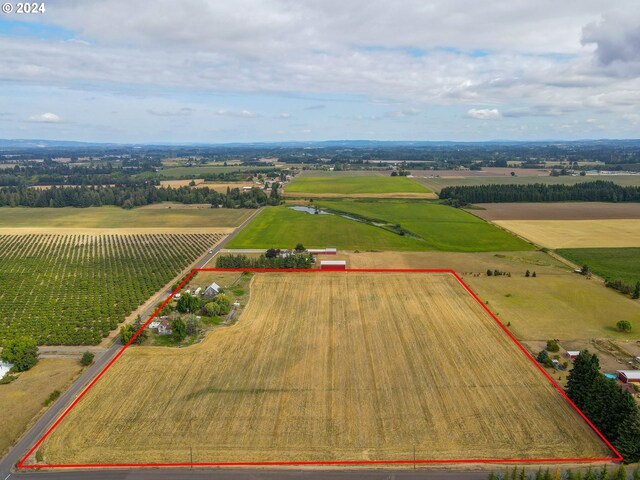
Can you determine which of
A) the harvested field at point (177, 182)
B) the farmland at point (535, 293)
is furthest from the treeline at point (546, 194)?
the harvested field at point (177, 182)

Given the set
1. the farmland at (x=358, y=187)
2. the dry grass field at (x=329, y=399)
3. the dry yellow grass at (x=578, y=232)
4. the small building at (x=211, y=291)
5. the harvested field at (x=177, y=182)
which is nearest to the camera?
the dry grass field at (x=329, y=399)

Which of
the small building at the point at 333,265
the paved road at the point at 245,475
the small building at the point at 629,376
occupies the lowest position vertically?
the paved road at the point at 245,475

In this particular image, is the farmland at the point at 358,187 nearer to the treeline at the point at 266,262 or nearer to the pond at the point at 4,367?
the treeline at the point at 266,262

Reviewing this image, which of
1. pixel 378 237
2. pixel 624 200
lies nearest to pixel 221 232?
pixel 378 237

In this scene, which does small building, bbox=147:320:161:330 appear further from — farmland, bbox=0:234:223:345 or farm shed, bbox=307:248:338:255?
farm shed, bbox=307:248:338:255

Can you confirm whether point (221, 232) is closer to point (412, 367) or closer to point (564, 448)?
point (412, 367)

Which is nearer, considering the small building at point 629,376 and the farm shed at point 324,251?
Result: the small building at point 629,376

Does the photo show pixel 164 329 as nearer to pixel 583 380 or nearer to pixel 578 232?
pixel 583 380
